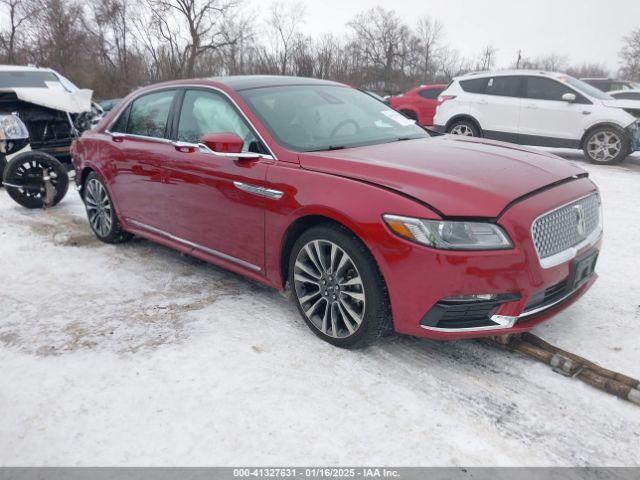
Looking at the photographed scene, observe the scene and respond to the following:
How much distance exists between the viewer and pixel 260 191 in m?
3.32

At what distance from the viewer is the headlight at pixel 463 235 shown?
2551 millimetres

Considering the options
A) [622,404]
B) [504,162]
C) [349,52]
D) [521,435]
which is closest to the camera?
[521,435]

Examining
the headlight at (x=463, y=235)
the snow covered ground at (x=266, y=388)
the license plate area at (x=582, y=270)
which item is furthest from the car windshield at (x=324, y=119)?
the license plate area at (x=582, y=270)

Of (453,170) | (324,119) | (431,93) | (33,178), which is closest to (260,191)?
(324,119)

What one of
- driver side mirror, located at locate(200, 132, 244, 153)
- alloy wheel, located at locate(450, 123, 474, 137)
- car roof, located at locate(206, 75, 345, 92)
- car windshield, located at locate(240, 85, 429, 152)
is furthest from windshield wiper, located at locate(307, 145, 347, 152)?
alloy wheel, located at locate(450, 123, 474, 137)

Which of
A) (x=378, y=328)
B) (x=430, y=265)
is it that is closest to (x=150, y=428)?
(x=378, y=328)

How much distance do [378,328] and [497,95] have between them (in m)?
8.82

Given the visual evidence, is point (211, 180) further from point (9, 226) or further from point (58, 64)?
point (58, 64)

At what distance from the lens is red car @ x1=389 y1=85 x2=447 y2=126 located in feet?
45.3

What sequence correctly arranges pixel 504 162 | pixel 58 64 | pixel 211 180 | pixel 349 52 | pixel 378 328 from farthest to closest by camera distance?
pixel 349 52 → pixel 58 64 → pixel 211 180 → pixel 504 162 → pixel 378 328

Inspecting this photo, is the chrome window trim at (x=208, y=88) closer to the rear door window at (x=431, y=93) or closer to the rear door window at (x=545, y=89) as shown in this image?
the rear door window at (x=545, y=89)

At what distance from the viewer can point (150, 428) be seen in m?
2.42

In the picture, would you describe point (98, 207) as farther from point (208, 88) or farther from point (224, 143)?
point (224, 143)

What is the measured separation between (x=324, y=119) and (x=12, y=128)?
5911 mm
